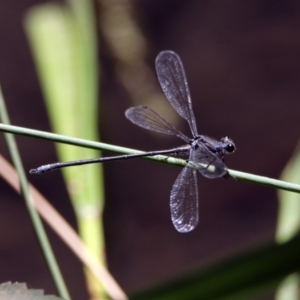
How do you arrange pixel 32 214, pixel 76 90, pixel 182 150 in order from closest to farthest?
pixel 32 214 → pixel 182 150 → pixel 76 90

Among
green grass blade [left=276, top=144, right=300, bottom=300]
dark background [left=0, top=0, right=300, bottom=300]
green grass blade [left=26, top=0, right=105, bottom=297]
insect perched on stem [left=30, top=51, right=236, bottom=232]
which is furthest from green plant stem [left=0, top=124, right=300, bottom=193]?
dark background [left=0, top=0, right=300, bottom=300]

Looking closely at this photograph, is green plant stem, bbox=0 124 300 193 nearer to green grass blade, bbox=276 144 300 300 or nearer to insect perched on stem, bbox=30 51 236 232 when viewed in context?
insect perched on stem, bbox=30 51 236 232

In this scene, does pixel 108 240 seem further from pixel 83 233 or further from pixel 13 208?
pixel 13 208

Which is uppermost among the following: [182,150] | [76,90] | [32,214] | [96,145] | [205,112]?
[205,112]

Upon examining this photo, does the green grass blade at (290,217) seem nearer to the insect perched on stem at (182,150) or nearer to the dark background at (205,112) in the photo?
the insect perched on stem at (182,150)

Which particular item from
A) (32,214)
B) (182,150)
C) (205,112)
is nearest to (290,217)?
(182,150)

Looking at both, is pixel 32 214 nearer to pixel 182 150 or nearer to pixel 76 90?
pixel 182 150
